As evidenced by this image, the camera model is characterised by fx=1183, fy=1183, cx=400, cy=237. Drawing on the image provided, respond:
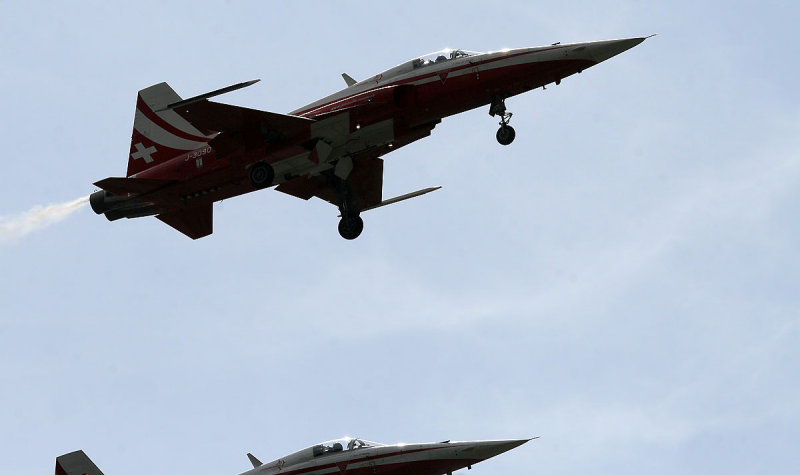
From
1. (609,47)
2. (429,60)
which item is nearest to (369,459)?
(429,60)

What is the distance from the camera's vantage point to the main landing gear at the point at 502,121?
112 feet

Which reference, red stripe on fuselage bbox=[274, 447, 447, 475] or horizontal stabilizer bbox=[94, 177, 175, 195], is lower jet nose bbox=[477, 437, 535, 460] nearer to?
red stripe on fuselage bbox=[274, 447, 447, 475]

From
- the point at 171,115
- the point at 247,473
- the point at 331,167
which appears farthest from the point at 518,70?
the point at 247,473

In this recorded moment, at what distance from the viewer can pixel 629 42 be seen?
110 ft

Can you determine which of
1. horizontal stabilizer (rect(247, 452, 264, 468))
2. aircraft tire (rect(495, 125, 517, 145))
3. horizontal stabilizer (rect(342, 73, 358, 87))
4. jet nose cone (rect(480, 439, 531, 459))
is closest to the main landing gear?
aircraft tire (rect(495, 125, 517, 145))

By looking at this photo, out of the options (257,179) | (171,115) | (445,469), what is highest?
(171,115)

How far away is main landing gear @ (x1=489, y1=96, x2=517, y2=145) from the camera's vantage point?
34.2m

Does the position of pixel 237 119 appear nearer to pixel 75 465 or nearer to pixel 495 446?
pixel 495 446

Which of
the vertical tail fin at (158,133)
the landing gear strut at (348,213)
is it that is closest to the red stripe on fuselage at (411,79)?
the landing gear strut at (348,213)

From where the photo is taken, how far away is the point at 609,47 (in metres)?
33.8

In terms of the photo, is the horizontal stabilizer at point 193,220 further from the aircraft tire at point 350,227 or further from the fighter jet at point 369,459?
the fighter jet at point 369,459

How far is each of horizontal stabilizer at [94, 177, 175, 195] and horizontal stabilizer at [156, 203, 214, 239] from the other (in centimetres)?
183

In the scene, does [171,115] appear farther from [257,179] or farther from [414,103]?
[414,103]

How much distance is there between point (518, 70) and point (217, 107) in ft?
29.5
